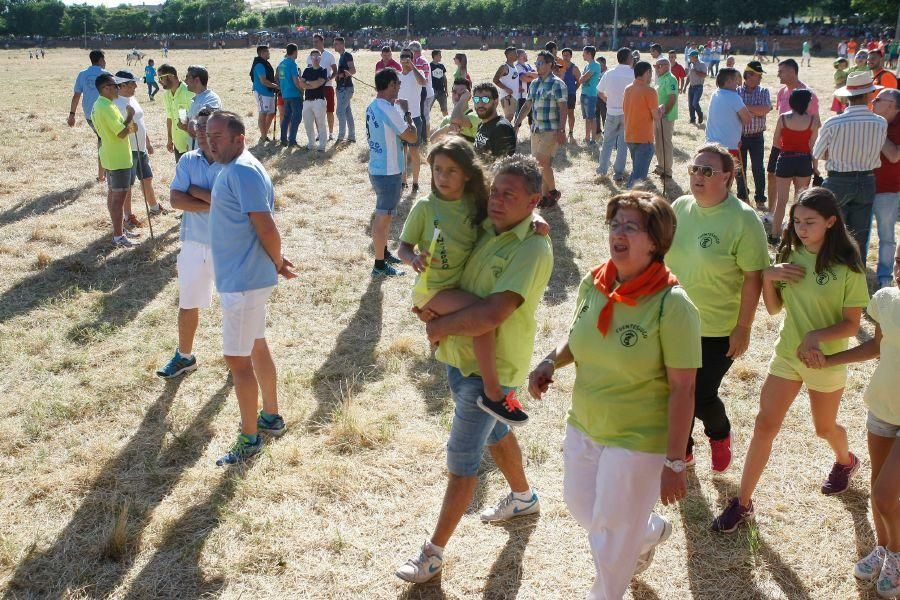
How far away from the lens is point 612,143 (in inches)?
456

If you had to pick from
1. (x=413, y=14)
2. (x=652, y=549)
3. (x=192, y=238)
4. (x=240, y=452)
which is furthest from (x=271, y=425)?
(x=413, y=14)

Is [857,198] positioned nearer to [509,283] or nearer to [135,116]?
[509,283]

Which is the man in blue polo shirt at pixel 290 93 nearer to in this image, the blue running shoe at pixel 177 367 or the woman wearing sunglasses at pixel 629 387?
the blue running shoe at pixel 177 367

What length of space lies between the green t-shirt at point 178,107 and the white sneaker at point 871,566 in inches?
335

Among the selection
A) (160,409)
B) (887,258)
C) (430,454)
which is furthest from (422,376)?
(887,258)

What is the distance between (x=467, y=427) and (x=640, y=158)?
27.2 ft

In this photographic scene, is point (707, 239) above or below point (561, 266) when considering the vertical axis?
above

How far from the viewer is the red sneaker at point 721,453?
4145 mm

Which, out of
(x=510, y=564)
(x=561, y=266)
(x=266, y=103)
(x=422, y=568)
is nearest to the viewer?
(x=422, y=568)

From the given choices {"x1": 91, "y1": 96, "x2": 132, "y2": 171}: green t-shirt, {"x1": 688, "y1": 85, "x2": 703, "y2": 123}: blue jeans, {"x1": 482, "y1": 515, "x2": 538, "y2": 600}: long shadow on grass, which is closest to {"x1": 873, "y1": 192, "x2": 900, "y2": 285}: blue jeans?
{"x1": 482, "y1": 515, "x2": 538, "y2": 600}: long shadow on grass

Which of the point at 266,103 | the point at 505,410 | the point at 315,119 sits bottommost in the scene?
the point at 505,410

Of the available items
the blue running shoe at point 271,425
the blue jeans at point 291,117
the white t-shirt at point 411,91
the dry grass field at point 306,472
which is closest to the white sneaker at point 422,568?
the dry grass field at point 306,472

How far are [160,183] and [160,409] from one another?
7.45 meters

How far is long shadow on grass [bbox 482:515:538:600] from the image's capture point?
3457 millimetres
